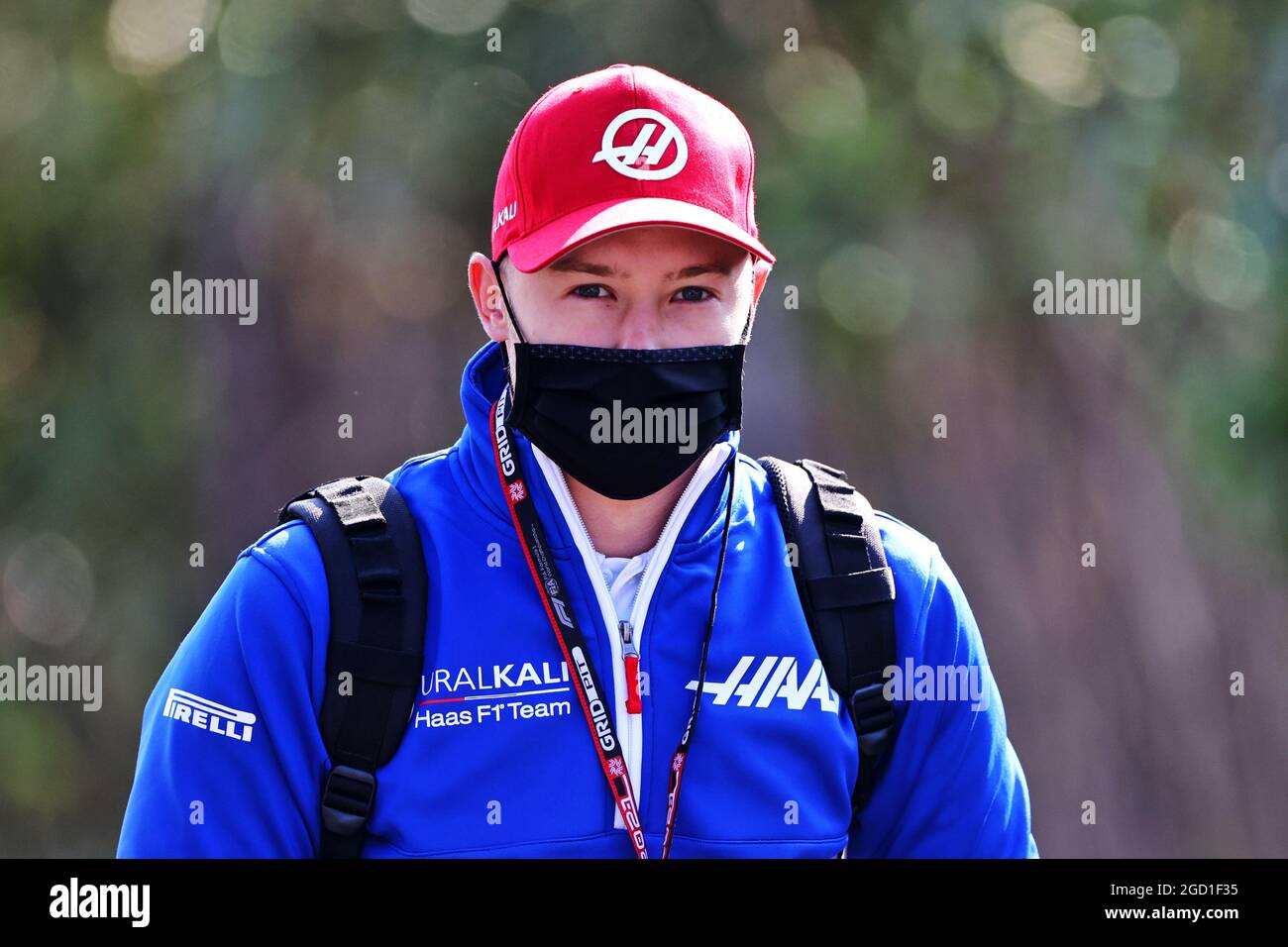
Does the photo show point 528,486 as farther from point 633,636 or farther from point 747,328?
point 747,328

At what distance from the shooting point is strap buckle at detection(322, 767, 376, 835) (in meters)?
2.38

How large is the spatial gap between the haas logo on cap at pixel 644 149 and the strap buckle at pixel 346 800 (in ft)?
4.08

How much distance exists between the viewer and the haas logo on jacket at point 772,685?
258 cm

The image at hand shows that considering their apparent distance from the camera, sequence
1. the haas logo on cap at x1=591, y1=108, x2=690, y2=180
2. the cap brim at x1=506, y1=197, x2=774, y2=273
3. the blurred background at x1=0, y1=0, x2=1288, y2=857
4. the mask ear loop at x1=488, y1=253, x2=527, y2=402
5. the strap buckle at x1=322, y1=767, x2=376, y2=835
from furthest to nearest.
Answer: the blurred background at x1=0, y1=0, x2=1288, y2=857
the mask ear loop at x1=488, y1=253, x2=527, y2=402
the haas logo on cap at x1=591, y1=108, x2=690, y2=180
the cap brim at x1=506, y1=197, x2=774, y2=273
the strap buckle at x1=322, y1=767, x2=376, y2=835

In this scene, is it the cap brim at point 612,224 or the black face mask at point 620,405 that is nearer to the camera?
the cap brim at point 612,224

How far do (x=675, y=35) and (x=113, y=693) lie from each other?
4.57 meters

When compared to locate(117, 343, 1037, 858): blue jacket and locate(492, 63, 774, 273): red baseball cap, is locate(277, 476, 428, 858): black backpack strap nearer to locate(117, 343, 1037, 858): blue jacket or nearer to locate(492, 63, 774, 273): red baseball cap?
locate(117, 343, 1037, 858): blue jacket

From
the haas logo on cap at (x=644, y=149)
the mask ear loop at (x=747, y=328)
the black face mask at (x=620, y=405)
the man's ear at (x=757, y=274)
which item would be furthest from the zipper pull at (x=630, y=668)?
the haas logo on cap at (x=644, y=149)

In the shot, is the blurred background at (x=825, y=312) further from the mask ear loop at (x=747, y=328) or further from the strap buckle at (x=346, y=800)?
the strap buckle at (x=346, y=800)

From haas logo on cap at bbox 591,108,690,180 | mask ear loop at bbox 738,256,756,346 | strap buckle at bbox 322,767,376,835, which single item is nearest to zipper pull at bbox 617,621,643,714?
strap buckle at bbox 322,767,376,835

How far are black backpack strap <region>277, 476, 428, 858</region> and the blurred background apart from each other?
4.51 metres

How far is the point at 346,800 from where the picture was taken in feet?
7.82

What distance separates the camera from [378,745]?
2.42 meters

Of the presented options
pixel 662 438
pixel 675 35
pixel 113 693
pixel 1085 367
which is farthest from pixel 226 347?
pixel 662 438
